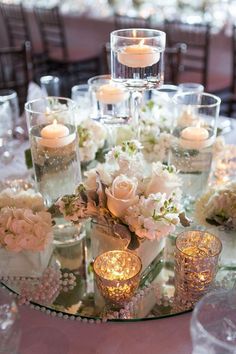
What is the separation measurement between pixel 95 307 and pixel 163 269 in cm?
19

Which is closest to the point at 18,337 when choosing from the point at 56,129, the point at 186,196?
the point at 56,129

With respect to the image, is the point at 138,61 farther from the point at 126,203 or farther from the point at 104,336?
the point at 104,336

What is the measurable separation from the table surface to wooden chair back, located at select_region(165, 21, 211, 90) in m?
2.37

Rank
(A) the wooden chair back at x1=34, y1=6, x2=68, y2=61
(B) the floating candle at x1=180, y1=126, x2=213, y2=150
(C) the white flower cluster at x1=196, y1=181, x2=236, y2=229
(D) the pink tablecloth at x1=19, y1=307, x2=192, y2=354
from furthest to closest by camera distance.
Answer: (A) the wooden chair back at x1=34, y1=6, x2=68, y2=61 < (B) the floating candle at x1=180, y1=126, x2=213, y2=150 < (C) the white flower cluster at x1=196, y1=181, x2=236, y2=229 < (D) the pink tablecloth at x1=19, y1=307, x2=192, y2=354

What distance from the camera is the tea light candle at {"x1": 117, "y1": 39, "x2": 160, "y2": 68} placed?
1.08 meters

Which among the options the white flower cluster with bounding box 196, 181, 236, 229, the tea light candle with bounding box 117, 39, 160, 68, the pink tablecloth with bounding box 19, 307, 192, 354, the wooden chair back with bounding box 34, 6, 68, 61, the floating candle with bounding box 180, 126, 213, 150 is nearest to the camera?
the pink tablecloth with bounding box 19, 307, 192, 354

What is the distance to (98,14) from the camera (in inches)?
154

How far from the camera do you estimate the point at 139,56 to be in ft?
3.55

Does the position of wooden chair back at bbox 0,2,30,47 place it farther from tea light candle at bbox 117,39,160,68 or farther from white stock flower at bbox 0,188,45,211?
white stock flower at bbox 0,188,45,211

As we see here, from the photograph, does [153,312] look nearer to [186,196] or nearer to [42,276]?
[42,276]

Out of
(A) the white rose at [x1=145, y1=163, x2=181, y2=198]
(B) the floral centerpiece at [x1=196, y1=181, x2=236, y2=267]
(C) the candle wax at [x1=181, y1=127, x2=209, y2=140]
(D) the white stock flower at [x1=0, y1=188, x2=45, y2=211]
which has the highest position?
(A) the white rose at [x1=145, y1=163, x2=181, y2=198]

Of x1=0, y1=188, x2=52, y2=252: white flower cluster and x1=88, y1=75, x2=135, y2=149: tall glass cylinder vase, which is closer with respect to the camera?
x1=0, y1=188, x2=52, y2=252: white flower cluster

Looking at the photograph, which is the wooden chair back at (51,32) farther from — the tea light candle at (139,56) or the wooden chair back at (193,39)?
the tea light candle at (139,56)

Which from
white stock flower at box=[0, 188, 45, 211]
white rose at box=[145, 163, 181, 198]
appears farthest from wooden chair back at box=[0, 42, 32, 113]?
white rose at box=[145, 163, 181, 198]
